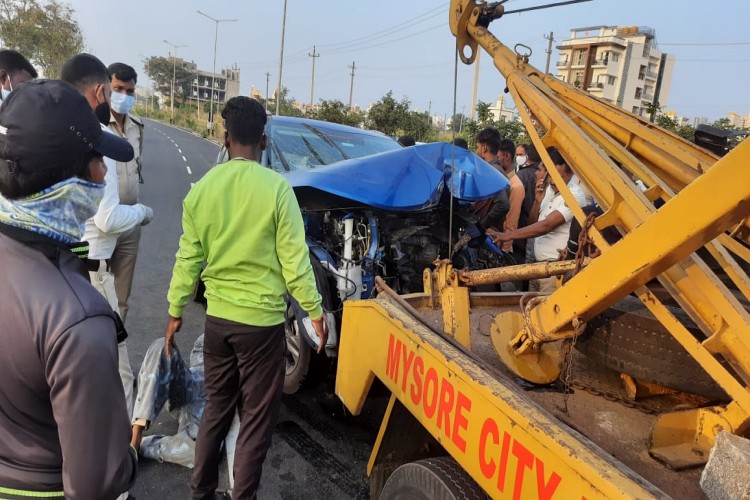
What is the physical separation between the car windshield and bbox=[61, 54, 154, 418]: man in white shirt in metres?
1.61

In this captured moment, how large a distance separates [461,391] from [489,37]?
2136 mm

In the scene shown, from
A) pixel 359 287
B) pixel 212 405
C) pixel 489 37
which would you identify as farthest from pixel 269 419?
→ pixel 489 37

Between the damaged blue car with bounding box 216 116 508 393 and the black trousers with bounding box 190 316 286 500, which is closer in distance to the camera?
the black trousers with bounding box 190 316 286 500

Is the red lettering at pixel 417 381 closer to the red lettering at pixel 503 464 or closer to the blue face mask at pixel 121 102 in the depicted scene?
the red lettering at pixel 503 464

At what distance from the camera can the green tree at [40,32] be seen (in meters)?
20.8

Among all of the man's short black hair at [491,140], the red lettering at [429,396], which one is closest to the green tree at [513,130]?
the man's short black hair at [491,140]

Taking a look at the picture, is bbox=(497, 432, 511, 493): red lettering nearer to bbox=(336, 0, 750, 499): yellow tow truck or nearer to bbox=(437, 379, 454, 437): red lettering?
bbox=(336, 0, 750, 499): yellow tow truck

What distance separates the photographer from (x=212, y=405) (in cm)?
264

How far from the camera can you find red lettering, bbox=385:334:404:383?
83.4 inches

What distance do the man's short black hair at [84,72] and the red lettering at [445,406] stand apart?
265cm

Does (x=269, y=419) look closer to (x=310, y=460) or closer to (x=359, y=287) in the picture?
(x=310, y=460)

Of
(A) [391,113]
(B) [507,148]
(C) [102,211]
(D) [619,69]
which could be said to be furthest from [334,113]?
(D) [619,69]

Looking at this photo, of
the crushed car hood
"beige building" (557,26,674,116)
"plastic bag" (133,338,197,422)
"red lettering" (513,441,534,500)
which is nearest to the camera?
"red lettering" (513,441,534,500)

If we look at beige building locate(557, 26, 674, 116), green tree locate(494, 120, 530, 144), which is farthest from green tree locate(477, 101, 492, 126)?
beige building locate(557, 26, 674, 116)
